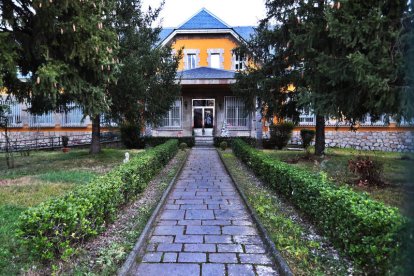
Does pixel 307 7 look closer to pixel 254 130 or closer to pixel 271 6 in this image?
pixel 271 6

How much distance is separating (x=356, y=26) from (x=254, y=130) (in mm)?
15534

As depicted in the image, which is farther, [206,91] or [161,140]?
[206,91]

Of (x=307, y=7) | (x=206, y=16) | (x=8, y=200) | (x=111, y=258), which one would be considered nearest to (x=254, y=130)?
(x=206, y=16)

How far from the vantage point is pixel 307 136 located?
A: 878 inches

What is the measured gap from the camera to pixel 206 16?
2564 centimetres

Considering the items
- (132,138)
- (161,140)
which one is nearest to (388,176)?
(161,140)

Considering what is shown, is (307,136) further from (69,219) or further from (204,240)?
(69,219)

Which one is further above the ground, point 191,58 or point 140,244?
point 191,58

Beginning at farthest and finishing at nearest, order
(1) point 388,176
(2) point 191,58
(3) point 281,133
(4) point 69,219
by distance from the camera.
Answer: (2) point 191,58 → (3) point 281,133 → (1) point 388,176 → (4) point 69,219

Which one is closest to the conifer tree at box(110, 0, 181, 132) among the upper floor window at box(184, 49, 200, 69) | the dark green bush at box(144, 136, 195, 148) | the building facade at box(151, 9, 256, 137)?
the dark green bush at box(144, 136, 195, 148)

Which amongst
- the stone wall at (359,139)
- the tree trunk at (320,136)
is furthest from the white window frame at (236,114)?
the tree trunk at (320,136)

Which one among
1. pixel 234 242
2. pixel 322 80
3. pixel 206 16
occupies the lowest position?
pixel 234 242

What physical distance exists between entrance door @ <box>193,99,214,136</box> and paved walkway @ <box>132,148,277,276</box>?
670 inches

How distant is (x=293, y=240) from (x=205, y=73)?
19.4 m
